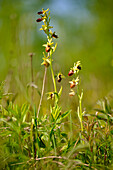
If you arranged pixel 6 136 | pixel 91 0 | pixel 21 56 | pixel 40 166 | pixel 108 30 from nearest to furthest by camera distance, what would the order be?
pixel 40 166 → pixel 6 136 → pixel 21 56 → pixel 108 30 → pixel 91 0

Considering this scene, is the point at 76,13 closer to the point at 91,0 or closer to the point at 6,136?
the point at 91,0

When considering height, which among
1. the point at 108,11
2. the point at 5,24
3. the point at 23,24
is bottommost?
the point at 23,24

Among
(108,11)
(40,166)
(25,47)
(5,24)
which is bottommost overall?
(40,166)

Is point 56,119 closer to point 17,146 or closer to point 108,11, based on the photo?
point 17,146

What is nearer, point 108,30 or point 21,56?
point 21,56

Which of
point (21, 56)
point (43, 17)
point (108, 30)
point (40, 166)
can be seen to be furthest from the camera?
point (108, 30)

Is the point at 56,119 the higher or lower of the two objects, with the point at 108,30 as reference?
lower

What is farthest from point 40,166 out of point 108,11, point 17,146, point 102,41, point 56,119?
point 108,11

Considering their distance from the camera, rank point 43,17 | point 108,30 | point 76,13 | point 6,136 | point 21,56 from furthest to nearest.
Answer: point 76,13
point 108,30
point 21,56
point 43,17
point 6,136

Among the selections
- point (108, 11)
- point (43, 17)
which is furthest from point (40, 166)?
point (108, 11)
